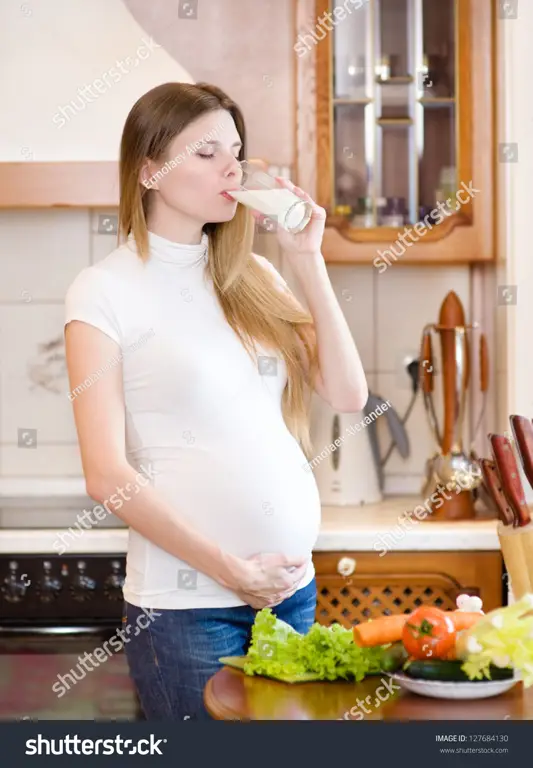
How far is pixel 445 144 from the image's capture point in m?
2.43

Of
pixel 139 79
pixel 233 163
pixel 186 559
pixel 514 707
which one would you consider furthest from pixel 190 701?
pixel 139 79

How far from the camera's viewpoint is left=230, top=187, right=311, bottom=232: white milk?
4.53ft

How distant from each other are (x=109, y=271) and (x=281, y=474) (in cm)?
36

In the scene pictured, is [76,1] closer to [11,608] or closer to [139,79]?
[139,79]

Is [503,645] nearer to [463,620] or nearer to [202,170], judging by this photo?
[463,620]

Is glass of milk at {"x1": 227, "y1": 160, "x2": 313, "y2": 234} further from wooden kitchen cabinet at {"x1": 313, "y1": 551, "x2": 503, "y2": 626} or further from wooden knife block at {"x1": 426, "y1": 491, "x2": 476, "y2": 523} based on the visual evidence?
wooden knife block at {"x1": 426, "y1": 491, "x2": 476, "y2": 523}

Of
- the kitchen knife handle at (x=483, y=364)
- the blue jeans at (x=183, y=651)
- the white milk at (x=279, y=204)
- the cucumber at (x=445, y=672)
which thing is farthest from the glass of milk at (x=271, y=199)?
the kitchen knife handle at (x=483, y=364)

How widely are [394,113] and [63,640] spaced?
1373 mm

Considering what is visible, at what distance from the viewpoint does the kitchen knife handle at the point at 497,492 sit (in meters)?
1.33

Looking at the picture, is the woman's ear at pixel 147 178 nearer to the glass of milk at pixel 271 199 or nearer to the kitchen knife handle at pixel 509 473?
the glass of milk at pixel 271 199

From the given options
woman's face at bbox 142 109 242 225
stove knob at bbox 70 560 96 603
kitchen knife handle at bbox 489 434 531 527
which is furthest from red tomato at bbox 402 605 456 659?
stove knob at bbox 70 560 96 603

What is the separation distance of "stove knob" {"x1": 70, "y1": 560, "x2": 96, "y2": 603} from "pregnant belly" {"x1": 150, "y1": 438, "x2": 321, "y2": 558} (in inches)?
29.0

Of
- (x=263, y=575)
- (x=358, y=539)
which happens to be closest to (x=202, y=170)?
(x=263, y=575)

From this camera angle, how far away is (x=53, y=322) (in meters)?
2.61
